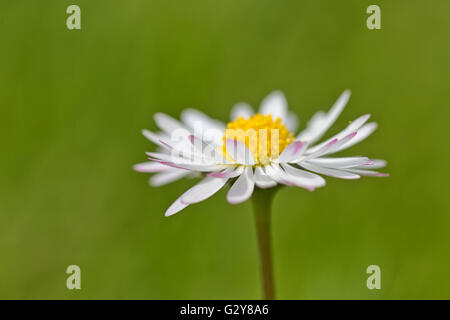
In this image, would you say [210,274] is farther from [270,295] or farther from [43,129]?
[43,129]

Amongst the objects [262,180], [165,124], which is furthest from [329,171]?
[165,124]

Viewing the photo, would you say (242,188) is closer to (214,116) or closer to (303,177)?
(303,177)

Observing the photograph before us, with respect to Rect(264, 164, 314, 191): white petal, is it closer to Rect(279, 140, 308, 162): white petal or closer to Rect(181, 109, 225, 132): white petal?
Rect(279, 140, 308, 162): white petal

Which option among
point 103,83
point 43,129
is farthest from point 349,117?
point 43,129

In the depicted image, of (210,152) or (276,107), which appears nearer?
(210,152)

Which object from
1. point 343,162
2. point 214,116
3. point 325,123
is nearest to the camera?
point 343,162

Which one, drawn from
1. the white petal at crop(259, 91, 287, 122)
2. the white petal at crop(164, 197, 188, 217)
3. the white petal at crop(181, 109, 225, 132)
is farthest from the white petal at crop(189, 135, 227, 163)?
the white petal at crop(259, 91, 287, 122)
